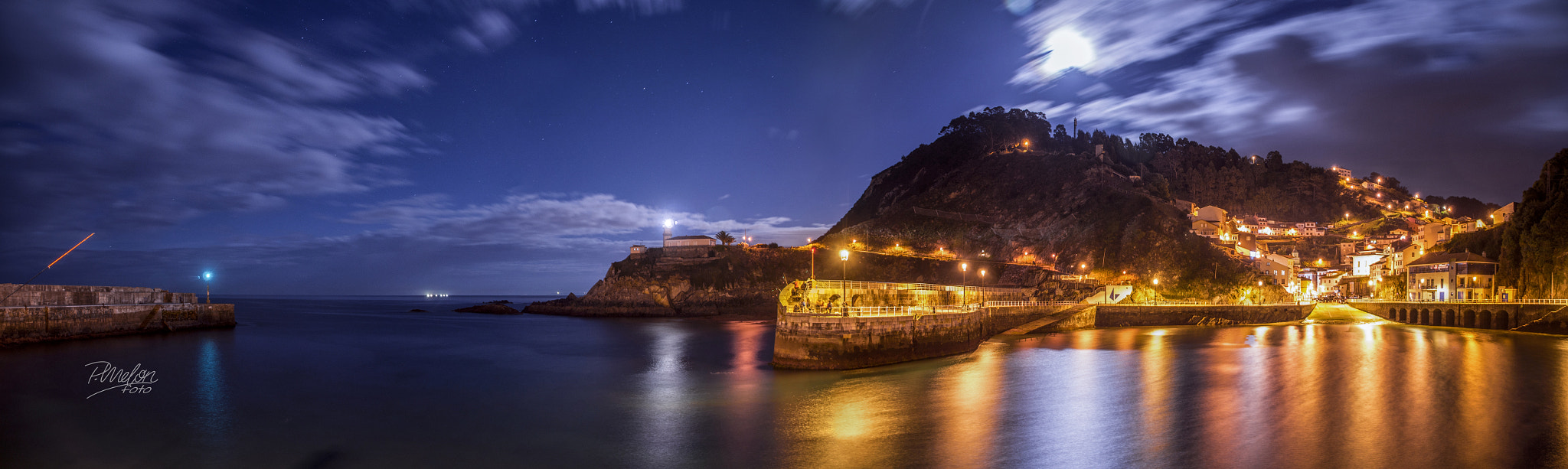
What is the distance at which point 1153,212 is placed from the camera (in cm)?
7144

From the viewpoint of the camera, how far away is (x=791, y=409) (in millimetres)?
17688

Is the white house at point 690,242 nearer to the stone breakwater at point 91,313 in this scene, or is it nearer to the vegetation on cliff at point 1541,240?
the stone breakwater at point 91,313

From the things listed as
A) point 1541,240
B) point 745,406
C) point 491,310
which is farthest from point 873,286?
point 491,310

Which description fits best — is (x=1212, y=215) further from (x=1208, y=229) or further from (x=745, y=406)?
(x=745, y=406)

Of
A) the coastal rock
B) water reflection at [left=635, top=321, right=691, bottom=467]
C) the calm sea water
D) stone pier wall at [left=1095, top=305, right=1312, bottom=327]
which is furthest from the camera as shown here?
the coastal rock

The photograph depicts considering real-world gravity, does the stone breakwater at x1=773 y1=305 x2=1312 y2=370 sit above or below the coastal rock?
above

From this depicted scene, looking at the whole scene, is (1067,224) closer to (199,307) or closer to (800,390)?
(800,390)

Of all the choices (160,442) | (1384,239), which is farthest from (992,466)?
(1384,239)

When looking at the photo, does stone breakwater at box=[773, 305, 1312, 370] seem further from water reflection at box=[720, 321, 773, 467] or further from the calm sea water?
water reflection at box=[720, 321, 773, 467]

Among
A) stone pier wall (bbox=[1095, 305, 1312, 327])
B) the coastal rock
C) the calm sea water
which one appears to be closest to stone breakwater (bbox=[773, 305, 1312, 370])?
the calm sea water
